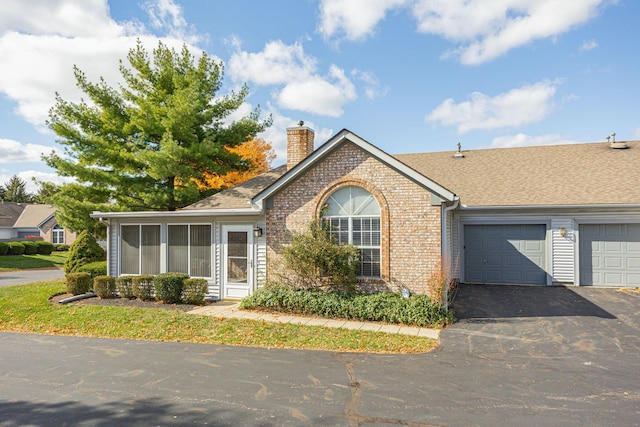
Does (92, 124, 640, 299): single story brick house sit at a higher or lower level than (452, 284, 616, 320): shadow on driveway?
higher

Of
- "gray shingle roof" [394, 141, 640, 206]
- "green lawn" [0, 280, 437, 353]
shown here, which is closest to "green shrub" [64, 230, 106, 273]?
"green lawn" [0, 280, 437, 353]

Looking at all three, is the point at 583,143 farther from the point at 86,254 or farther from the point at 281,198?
the point at 86,254

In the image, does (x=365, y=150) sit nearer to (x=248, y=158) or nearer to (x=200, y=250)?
(x=200, y=250)

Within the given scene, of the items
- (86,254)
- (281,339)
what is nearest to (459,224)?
(281,339)

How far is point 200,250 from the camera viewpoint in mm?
13695

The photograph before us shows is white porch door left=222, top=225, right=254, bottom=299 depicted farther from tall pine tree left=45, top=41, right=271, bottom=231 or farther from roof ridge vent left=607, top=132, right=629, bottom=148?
Result: roof ridge vent left=607, top=132, right=629, bottom=148

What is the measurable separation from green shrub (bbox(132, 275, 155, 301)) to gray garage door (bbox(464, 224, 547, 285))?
11.3 m

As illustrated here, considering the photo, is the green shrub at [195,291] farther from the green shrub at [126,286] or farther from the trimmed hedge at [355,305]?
the green shrub at [126,286]

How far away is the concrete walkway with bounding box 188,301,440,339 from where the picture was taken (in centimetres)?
948

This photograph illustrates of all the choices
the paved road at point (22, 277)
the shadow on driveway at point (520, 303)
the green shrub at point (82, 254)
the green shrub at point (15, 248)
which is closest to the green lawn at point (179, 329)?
the green shrub at point (82, 254)

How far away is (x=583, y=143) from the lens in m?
18.7

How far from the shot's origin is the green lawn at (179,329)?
28.1 feet

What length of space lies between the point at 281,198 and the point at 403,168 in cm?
365

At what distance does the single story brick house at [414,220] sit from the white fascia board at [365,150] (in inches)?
1.3
